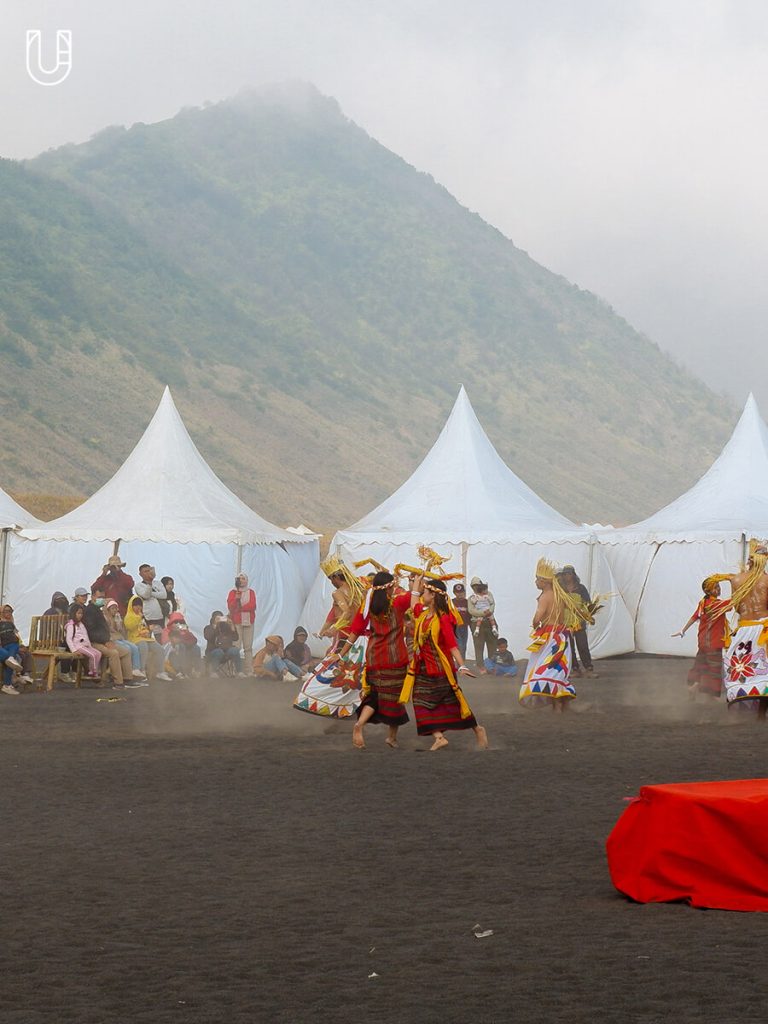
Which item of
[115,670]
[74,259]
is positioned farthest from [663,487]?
[115,670]

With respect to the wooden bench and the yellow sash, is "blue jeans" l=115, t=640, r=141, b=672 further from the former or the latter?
the yellow sash

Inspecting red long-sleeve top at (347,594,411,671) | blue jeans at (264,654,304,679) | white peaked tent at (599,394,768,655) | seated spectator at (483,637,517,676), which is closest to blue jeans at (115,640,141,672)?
blue jeans at (264,654,304,679)

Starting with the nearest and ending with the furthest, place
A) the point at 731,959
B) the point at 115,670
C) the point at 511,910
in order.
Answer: the point at 731,959 → the point at 511,910 → the point at 115,670

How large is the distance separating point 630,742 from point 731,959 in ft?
24.5

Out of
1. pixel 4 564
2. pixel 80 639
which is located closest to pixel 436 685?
pixel 80 639

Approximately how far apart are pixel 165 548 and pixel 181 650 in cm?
274

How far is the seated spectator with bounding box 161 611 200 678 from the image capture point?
2158 centimetres

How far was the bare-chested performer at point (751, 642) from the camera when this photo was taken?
46.3 ft

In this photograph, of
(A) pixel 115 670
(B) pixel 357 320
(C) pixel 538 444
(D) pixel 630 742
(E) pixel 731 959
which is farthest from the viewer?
(B) pixel 357 320

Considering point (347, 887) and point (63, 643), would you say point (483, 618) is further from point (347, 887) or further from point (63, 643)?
point (347, 887)

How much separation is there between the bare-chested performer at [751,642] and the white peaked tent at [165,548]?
34.0 ft

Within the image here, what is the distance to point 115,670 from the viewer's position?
768 inches

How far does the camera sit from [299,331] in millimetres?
97188

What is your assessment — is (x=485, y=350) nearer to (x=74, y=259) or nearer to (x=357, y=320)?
(x=357, y=320)
